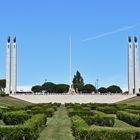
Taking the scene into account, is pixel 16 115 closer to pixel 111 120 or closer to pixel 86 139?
pixel 111 120

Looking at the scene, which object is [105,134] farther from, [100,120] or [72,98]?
[72,98]

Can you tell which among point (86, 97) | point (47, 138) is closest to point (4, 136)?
point (47, 138)

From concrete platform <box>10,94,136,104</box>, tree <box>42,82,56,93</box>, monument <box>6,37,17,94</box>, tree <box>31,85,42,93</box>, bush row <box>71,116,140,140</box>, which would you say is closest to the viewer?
→ bush row <box>71,116,140,140</box>

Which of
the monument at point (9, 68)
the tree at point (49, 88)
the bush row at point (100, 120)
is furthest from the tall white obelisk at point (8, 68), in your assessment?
the bush row at point (100, 120)

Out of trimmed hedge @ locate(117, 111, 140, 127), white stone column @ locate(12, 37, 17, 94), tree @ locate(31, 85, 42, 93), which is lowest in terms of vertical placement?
trimmed hedge @ locate(117, 111, 140, 127)

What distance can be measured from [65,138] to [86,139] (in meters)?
2.92

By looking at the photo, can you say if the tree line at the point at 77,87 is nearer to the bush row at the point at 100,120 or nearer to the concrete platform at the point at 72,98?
the concrete platform at the point at 72,98

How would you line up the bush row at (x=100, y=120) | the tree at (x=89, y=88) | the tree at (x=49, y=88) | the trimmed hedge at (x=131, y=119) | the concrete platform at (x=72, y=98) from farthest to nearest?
the tree at (x=49, y=88) → the tree at (x=89, y=88) → the concrete platform at (x=72, y=98) → the bush row at (x=100, y=120) → the trimmed hedge at (x=131, y=119)

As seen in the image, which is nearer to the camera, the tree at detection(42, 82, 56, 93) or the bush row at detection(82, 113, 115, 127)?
the bush row at detection(82, 113, 115, 127)

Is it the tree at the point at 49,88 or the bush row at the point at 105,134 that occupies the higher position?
the tree at the point at 49,88

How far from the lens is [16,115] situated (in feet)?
83.6

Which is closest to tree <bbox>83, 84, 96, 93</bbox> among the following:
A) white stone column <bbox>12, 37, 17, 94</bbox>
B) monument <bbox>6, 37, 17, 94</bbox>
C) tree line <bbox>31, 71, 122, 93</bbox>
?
tree line <bbox>31, 71, 122, 93</bbox>

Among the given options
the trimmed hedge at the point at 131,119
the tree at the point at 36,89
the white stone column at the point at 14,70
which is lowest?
the trimmed hedge at the point at 131,119

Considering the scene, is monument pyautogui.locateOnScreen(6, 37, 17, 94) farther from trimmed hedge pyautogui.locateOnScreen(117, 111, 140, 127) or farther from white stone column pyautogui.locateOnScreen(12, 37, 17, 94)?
trimmed hedge pyautogui.locateOnScreen(117, 111, 140, 127)
